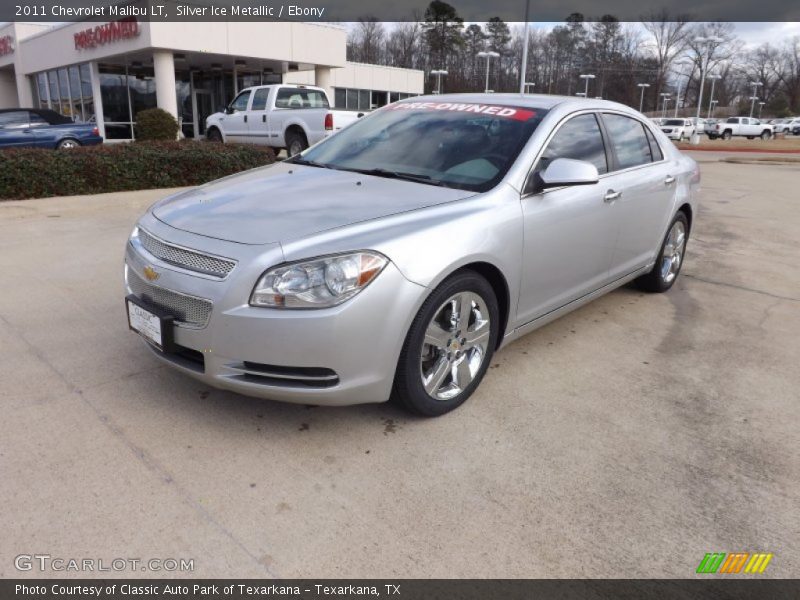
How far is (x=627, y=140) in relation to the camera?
4711 mm

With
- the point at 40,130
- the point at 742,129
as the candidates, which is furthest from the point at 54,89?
the point at 742,129

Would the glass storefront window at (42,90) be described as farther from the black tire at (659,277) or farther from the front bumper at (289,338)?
the front bumper at (289,338)

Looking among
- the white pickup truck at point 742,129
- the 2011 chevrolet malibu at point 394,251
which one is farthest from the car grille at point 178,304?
the white pickup truck at point 742,129

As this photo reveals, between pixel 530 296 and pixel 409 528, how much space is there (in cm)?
165

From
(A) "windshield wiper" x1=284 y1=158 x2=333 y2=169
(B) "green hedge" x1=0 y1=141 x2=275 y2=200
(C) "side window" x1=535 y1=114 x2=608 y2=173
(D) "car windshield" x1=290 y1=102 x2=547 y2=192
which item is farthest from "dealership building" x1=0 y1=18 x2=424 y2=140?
(C) "side window" x1=535 y1=114 x2=608 y2=173

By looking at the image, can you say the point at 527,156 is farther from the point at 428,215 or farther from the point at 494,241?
the point at 428,215

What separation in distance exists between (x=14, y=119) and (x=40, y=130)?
1.92 feet

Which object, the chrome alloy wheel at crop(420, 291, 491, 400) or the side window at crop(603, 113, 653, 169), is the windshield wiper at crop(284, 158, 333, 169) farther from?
the side window at crop(603, 113, 653, 169)

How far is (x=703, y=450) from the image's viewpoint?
121 inches

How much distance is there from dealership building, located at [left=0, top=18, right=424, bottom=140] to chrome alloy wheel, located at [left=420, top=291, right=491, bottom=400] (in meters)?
19.8

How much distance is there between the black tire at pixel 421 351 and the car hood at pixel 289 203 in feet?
1.44

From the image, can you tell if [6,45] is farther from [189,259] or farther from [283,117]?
[189,259]

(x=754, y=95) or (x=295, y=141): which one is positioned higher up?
(x=754, y=95)

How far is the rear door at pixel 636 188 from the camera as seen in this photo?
443 cm
